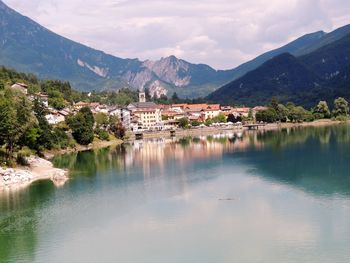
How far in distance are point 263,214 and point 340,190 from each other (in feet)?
32.6

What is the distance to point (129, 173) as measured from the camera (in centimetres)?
5553

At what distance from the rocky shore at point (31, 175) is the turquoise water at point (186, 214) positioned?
56.6 inches

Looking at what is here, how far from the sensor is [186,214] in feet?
114

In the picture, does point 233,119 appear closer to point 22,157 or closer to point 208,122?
point 208,122

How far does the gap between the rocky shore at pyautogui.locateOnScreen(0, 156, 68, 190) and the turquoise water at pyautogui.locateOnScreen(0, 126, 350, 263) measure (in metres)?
1.44

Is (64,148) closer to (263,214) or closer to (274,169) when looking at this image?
(274,169)

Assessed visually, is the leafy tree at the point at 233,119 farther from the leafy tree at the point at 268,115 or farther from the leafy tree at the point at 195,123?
the leafy tree at the point at 195,123

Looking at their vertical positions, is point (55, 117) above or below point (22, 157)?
above

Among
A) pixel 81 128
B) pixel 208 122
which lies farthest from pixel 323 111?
pixel 81 128

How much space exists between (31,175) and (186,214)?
2161 cm

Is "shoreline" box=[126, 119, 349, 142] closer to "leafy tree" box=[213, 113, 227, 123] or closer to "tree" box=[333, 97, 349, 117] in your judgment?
"tree" box=[333, 97, 349, 117]

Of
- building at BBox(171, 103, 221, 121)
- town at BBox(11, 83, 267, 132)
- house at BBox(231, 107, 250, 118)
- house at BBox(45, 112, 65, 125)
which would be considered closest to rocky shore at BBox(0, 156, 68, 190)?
house at BBox(45, 112, 65, 125)

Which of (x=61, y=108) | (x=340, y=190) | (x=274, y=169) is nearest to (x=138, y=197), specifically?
(x=340, y=190)

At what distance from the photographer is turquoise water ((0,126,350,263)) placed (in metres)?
27.0
